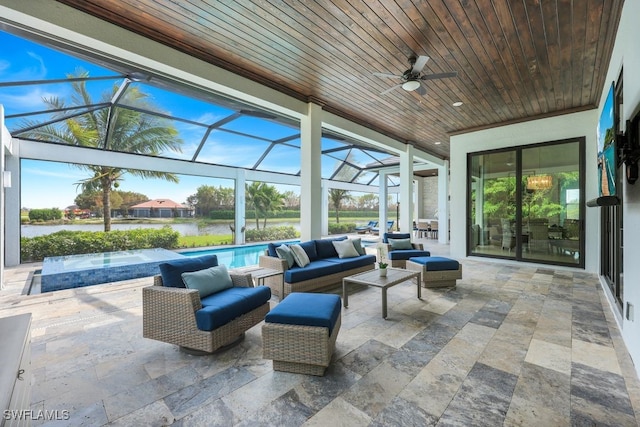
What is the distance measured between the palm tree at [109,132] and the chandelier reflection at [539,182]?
882cm

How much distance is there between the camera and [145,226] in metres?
8.96

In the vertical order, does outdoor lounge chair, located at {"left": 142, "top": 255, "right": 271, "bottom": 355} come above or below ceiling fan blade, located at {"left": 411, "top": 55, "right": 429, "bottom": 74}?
below

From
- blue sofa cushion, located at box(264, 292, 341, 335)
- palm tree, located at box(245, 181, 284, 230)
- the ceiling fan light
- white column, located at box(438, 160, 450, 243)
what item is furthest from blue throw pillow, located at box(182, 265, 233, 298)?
white column, located at box(438, 160, 450, 243)

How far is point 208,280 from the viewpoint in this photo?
115 inches

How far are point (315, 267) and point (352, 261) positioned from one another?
0.88 metres

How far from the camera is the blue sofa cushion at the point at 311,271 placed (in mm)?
4078

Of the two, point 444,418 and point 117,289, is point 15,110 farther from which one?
point 444,418

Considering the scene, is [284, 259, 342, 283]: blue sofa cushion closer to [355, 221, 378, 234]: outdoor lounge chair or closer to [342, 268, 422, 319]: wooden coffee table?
[342, 268, 422, 319]: wooden coffee table

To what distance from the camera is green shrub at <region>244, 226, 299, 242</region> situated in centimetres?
1133

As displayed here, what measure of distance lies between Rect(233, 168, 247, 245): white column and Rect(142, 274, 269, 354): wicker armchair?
7993 millimetres

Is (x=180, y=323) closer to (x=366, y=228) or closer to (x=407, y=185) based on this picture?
(x=407, y=185)

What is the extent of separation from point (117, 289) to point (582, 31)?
7367mm

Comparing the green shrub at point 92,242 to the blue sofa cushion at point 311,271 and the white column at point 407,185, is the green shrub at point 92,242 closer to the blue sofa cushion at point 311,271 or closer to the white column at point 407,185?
the blue sofa cushion at point 311,271

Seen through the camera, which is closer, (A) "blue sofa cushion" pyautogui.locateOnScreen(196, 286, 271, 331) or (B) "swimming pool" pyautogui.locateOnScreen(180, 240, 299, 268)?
(A) "blue sofa cushion" pyautogui.locateOnScreen(196, 286, 271, 331)
